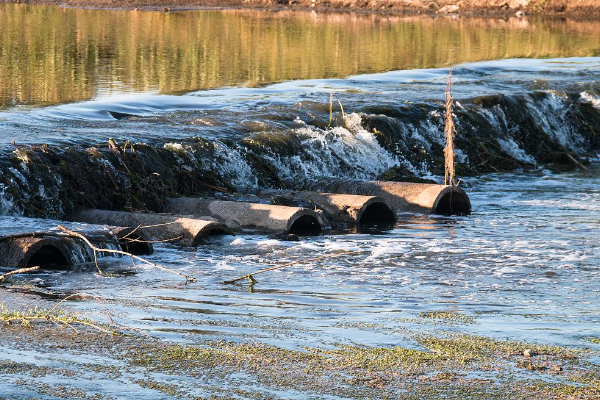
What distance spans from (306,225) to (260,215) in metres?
0.70

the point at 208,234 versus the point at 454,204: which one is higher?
the point at 208,234

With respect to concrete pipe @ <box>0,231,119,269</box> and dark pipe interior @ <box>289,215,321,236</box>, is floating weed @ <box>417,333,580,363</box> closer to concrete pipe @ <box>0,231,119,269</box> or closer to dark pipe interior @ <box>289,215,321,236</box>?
Answer: concrete pipe @ <box>0,231,119,269</box>

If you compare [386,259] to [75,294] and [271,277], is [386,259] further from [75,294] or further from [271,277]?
[75,294]

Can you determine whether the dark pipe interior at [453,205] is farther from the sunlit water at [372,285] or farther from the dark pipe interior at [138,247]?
the dark pipe interior at [138,247]

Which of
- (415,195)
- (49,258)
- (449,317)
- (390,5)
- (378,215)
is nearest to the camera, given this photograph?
(449,317)

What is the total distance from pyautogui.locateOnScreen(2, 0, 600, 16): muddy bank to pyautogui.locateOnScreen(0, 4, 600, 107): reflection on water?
317 centimetres

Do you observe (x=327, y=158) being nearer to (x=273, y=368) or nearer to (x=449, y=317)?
(x=449, y=317)

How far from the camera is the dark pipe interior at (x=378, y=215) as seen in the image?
45.9 feet

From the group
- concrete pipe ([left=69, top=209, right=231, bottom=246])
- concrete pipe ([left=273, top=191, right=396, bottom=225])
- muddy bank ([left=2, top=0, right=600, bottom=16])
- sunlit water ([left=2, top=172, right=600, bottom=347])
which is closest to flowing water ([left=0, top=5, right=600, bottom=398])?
sunlit water ([left=2, top=172, right=600, bottom=347])

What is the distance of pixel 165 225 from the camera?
39.7 feet

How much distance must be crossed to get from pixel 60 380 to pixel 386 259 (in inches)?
219

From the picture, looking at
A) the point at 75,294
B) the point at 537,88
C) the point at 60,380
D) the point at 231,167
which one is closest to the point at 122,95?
the point at 231,167

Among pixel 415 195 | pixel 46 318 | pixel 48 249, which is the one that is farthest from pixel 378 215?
pixel 46 318

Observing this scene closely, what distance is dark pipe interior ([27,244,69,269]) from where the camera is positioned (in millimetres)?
10547
